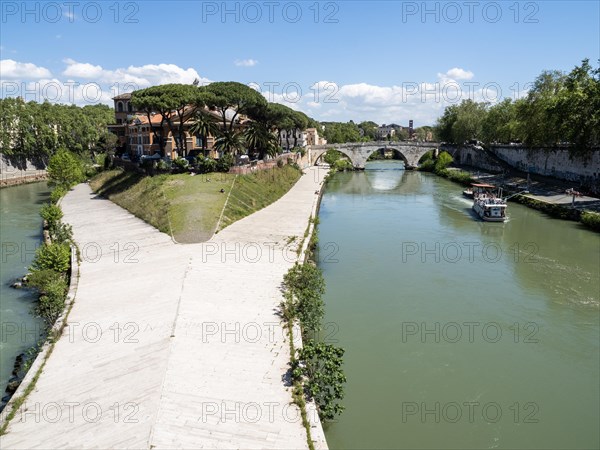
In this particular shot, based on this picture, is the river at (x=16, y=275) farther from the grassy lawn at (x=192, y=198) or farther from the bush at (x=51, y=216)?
the grassy lawn at (x=192, y=198)

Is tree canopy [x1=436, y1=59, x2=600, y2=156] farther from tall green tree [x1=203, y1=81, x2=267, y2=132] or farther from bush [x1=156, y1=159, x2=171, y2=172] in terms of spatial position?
bush [x1=156, y1=159, x2=171, y2=172]

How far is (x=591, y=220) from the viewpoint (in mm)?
40344

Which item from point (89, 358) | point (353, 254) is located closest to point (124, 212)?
point (353, 254)

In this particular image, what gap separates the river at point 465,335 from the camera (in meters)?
14.5

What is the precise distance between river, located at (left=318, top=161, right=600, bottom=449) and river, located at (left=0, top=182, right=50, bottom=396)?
43.2 feet

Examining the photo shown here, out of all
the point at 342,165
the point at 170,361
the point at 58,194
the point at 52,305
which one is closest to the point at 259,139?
the point at 58,194

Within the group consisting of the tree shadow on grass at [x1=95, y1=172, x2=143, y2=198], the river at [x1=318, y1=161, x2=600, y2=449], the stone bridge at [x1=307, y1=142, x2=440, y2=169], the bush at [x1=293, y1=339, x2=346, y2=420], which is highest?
the stone bridge at [x1=307, y1=142, x2=440, y2=169]

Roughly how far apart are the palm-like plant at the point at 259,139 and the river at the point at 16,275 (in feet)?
86.7

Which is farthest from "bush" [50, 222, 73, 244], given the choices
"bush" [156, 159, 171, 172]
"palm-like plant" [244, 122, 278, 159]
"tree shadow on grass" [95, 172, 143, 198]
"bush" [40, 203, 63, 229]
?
"palm-like plant" [244, 122, 278, 159]

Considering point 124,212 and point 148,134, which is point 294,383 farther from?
point 148,134

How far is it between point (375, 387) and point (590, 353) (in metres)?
9.87

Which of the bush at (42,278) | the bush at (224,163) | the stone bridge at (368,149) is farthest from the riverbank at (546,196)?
the bush at (42,278)

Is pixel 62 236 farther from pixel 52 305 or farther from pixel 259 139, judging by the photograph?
pixel 259 139

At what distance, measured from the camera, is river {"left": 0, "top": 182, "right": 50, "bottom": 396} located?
1956cm
